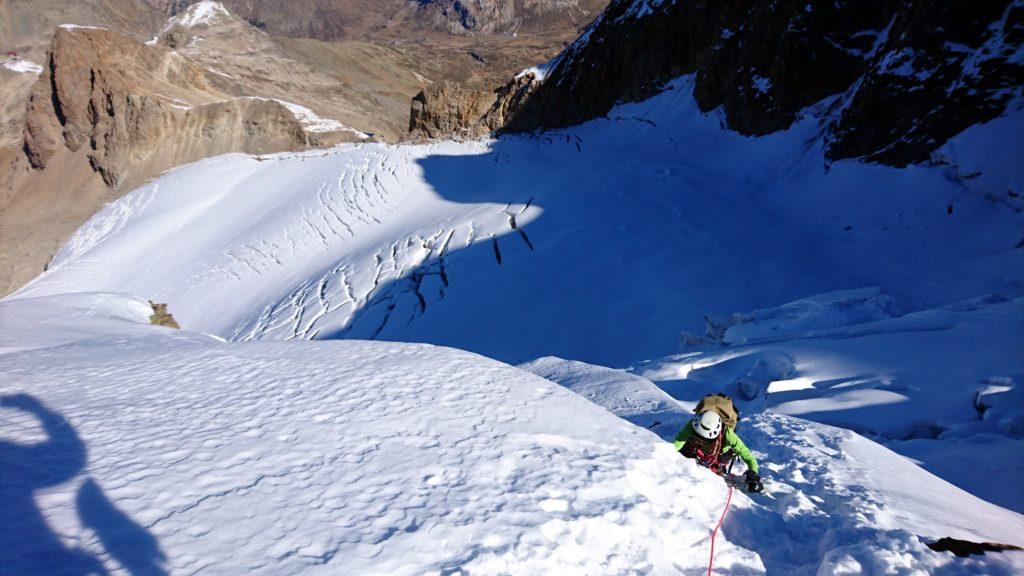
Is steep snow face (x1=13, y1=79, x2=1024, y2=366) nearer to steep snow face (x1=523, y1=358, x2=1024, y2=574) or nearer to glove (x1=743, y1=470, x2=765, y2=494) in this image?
steep snow face (x1=523, y1=358, x2=1024, y2=574)

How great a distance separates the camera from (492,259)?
12.1m

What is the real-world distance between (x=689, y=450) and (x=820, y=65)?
45.9ft

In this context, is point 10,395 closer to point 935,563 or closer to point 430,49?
point 935,563

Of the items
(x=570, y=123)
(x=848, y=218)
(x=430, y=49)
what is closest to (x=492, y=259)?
(x=848, y=218)

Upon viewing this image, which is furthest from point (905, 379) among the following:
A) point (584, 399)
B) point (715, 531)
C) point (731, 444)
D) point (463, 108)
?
point (463, 108)

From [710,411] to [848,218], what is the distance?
9.31 meters

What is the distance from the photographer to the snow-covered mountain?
2.18 m

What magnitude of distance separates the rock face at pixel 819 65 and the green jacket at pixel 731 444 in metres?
9.57

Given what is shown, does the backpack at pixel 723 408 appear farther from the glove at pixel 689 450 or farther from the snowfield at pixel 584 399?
the snowfield at pixel 584 399

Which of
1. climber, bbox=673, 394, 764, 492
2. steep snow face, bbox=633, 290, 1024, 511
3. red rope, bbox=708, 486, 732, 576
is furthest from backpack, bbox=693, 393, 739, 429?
steep snow face, bbox=633, 290, 1024, 511

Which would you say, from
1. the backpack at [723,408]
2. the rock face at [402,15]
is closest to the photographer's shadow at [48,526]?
the backpack at [723,408]

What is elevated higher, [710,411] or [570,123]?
[570,123]

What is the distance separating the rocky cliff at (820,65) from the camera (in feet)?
30.1

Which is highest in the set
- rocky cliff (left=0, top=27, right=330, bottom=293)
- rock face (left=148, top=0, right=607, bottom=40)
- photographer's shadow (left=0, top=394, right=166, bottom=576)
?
rock face (left=148, top=0, right=607, bottom=40)
